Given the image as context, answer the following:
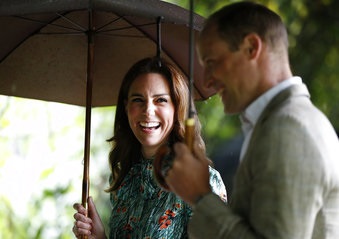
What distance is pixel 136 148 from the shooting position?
135 inches

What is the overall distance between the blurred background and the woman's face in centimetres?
223

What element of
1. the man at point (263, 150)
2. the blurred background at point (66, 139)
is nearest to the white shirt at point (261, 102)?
the man at point (263, 150)

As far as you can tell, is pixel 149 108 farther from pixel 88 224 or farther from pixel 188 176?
pixel 188 176

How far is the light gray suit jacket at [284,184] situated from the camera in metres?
1.82

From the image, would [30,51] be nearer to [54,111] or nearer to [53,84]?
[53,84]

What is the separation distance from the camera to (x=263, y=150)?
1874 mm

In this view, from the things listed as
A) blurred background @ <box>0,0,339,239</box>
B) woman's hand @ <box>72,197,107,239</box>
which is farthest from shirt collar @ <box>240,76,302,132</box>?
blurred background @ <box>0,0,339,239</box>

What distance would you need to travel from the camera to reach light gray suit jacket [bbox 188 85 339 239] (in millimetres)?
1820

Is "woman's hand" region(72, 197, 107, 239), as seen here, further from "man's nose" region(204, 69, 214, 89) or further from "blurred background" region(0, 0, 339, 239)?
"blurred background" region(0, 0, 339, 239)

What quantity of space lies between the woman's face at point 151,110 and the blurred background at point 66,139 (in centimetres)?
223

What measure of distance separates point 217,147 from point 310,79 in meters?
1.15

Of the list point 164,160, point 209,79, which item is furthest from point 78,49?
point 209,79

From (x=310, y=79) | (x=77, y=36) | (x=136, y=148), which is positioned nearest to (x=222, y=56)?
(x=136, y=148)

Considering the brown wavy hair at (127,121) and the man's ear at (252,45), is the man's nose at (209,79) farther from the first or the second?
the brown wavy hair at (127,121)
